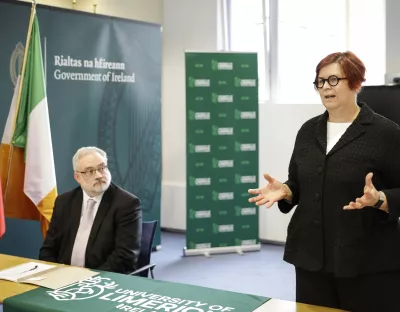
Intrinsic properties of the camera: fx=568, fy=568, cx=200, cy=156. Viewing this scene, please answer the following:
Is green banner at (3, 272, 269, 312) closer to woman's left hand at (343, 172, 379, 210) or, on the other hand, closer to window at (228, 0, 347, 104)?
woman's left hand at (343, 172, 379, 210)

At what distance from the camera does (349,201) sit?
2066mm

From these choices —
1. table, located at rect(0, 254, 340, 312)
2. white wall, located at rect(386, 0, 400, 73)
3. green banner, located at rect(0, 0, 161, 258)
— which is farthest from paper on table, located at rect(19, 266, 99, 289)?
white wall, located at rect(386, 0, 400, 73)

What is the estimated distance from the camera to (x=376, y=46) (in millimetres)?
5742

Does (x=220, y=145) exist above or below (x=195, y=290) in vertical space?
above

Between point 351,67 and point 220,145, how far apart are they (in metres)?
3.93

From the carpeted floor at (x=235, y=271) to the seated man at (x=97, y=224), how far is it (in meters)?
1.89

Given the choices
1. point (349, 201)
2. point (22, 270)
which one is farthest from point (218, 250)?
point (349, 201)

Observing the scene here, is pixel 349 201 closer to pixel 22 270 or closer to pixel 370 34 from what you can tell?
pixel 22 270

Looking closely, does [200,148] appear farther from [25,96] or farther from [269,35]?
[25,96]

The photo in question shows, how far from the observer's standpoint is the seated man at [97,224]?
3025mm

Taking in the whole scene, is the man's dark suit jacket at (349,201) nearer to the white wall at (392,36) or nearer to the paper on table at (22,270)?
the paper on table at (22,270)

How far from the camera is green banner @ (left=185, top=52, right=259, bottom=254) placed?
589 cm

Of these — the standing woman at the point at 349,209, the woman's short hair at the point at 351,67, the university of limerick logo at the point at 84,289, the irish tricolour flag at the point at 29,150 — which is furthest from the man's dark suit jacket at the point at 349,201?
the irish tricolour flag at the point at 29,150

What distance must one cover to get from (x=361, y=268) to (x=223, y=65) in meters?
4.13
